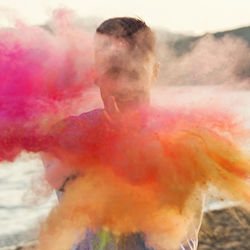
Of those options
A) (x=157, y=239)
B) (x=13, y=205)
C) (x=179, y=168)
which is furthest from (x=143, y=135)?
(x=13, y=205)

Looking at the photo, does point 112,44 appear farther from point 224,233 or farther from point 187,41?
point 224,233

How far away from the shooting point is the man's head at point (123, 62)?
1.07 m

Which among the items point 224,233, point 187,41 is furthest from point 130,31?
point 224,233

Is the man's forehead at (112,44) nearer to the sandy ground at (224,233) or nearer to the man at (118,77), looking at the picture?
the man at (118,77)

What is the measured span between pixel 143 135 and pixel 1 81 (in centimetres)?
31

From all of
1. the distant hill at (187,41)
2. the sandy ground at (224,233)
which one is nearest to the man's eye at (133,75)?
the distant hill at (187,41)

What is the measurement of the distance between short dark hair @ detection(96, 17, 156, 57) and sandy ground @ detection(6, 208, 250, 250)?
2.18m

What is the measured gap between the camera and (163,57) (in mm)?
1204

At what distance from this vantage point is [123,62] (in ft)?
3.52

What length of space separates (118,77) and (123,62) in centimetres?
3

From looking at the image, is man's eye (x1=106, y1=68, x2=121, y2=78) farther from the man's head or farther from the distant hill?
the distant hill

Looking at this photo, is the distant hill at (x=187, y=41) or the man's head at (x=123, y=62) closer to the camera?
the man's head at (x=123, y=62)

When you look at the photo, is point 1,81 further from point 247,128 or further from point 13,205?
point 13,205

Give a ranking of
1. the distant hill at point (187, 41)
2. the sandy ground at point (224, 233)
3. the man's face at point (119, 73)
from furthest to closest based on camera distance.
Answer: the sandy ground at point (224, 233) < the distant hill at point (187, 41) < the man's face at point (119, 73)
